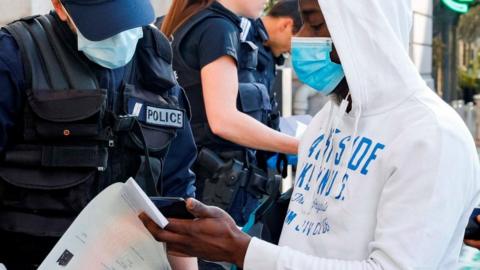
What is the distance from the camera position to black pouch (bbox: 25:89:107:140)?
1930mm

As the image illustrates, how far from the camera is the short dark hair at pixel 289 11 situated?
3797mm

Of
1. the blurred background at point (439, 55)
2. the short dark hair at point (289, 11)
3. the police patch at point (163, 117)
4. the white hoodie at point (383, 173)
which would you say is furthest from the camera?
the blurred background at point (439, 55)

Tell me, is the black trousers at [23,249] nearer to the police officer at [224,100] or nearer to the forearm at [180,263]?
the forearm at [180,263]

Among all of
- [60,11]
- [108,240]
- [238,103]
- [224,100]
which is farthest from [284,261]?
[238,103]

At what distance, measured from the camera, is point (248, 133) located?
3148 millimetres

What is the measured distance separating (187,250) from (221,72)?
1.47m

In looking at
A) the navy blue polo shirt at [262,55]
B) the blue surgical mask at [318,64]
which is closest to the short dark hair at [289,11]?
the navy blue polo shirt at [262,55]

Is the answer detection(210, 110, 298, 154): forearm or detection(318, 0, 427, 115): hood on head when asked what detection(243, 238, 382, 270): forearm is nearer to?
detection(318, 0, 427, 115): hood on head

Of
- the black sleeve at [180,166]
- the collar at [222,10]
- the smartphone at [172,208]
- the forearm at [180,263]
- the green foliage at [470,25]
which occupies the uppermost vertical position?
the collar at [222,10]

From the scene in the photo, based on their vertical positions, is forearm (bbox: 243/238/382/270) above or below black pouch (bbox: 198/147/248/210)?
above

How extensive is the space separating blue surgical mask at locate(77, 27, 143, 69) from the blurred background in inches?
93.0

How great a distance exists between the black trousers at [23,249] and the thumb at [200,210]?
1.81 feet

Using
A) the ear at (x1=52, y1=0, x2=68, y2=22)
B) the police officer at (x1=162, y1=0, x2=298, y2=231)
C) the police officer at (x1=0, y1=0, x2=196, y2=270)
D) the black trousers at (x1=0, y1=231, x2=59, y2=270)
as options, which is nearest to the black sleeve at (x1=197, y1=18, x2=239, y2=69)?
the police officer at (x1=162, y1=0, x2=298, y2=231)

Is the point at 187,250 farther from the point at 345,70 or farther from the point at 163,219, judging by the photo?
the point at 345,70
